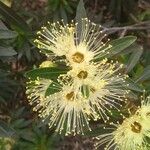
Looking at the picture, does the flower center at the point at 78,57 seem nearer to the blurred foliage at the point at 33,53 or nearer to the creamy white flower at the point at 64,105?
the creamy white flower at the point at 64,105

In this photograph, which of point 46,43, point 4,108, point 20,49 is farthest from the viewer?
point 4,108

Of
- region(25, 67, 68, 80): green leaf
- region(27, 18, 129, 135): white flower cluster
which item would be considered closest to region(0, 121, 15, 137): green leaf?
region(27, 18, 129, 135): white flower cluster

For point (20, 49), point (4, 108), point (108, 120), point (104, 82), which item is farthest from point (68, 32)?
point (4, 108)

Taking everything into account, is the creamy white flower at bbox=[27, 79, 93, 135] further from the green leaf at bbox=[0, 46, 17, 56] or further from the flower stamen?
the green leaf at bbox=[0, 46, 17, 56]

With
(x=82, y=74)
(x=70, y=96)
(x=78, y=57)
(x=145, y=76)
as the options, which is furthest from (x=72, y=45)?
(x=145, y=76)

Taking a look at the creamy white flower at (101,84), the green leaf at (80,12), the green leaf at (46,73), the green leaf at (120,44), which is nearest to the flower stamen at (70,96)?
the creamy white flower at (101,84)

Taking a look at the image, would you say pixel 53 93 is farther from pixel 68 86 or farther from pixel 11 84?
pixel 11 84
